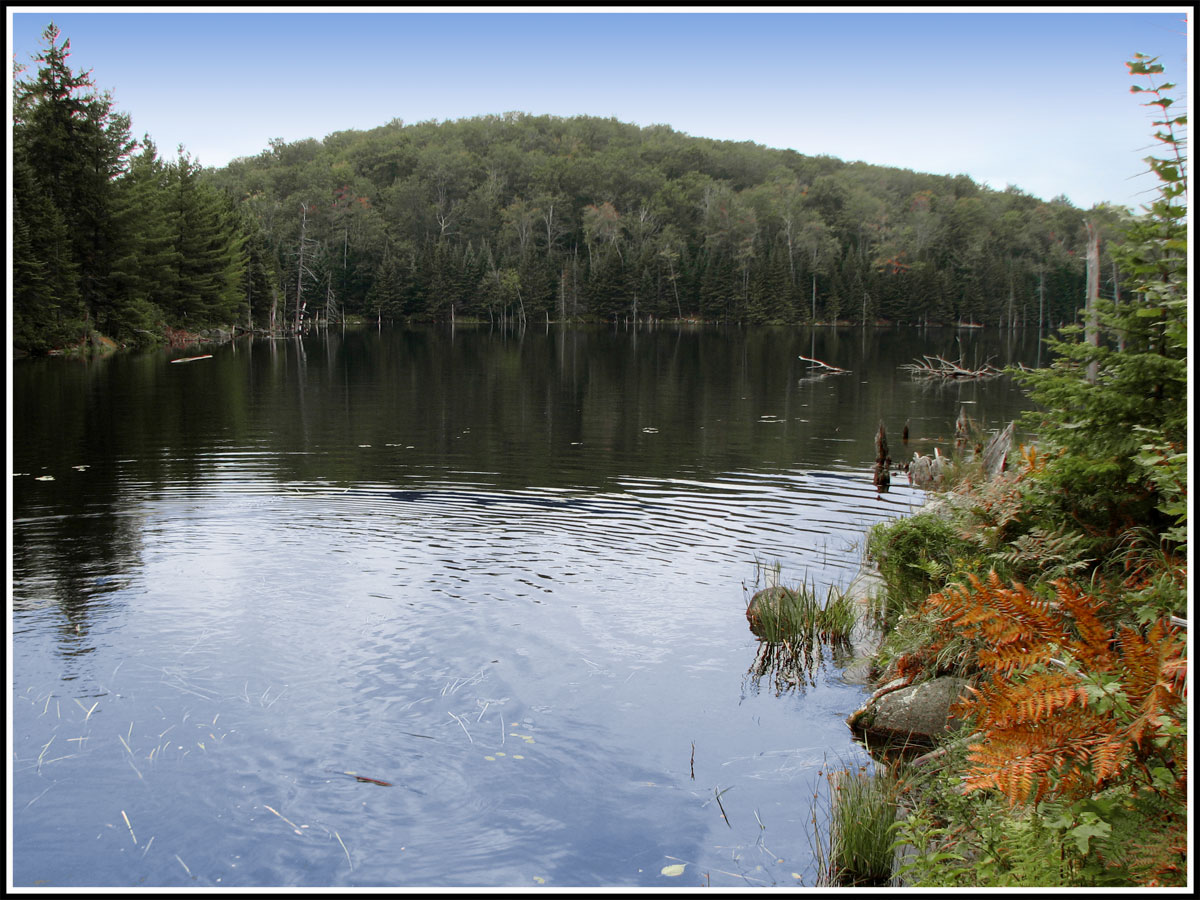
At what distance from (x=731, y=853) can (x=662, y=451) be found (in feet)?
55.0

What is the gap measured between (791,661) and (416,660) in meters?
4.07

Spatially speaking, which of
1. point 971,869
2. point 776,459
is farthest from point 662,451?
point 971,869

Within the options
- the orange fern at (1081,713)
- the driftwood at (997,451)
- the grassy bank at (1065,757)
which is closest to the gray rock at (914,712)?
the grassy bank at (1065,757)

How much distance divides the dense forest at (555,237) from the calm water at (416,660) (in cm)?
4552

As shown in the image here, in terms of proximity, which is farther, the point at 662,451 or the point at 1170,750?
the point at 662,451

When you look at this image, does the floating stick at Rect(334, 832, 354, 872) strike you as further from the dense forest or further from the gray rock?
the dense forest

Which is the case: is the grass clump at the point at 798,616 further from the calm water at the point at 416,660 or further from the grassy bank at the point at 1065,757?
the grassy bank at the point at 1065,757

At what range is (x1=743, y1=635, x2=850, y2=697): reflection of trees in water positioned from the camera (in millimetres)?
9555

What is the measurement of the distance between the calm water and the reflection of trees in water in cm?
12

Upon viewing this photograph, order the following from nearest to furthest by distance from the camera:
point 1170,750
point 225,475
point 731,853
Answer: point 1170,750 < point 731,853 < point 225,475

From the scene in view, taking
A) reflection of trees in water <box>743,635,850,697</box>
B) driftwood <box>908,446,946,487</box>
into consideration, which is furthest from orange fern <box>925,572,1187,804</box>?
driftwood <box>908,446,946,487</box>

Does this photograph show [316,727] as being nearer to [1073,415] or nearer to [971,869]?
[971,869]

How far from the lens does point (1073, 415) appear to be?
26.9 feet

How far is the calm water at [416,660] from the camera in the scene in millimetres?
6594
